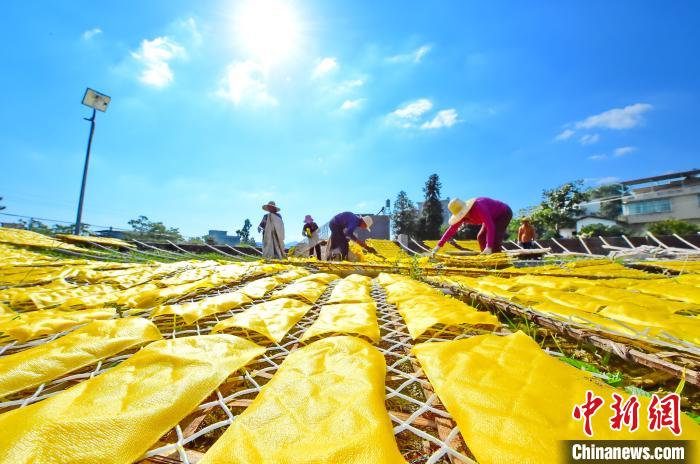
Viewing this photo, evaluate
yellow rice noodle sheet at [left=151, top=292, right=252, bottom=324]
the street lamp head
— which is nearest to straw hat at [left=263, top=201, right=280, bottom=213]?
yellow rice noodle sheet at [left=151, top=292, right=252, bottom=324]

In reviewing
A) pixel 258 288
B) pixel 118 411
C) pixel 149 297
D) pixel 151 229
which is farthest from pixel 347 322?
pixel 151 229

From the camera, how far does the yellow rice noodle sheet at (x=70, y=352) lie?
70 centimetres

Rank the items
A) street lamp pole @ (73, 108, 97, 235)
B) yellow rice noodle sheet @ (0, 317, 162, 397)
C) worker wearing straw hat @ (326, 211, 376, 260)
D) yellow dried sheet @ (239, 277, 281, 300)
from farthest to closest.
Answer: street lamp pole @ (73, 108, 97, 235), worker wearing straw hat @ (326, 211, 376, 260), yellow dried sheet @ (239, 277, 281, 300), yellow rice noodle sheet @ (0, 317, 162, 397)

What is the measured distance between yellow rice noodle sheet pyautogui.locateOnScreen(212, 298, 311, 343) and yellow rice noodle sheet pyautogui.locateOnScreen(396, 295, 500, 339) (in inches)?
21.5

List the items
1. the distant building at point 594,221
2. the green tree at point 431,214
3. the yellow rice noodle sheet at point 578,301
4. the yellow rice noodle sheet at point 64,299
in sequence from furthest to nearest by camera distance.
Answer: the distant building at point 594,221, the green tree at point 431,214, the yellow rice noodle sheet at point 64,299, the yellow rice noodle sheet at point 578,301

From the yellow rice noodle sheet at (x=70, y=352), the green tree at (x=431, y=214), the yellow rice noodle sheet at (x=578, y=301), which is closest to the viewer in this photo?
the yellow rice noodle sheet at (x=70, y=352)

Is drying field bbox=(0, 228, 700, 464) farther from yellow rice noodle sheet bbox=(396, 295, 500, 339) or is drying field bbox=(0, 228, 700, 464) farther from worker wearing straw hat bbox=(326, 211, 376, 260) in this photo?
worker wearing straw hat bbox=(326, 211, 376, 260)

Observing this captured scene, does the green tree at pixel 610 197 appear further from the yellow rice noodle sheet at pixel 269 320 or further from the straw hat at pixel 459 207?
the yellow rice noodle sheet at pixel 269 320

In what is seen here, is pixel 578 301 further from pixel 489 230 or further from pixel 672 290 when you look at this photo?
pixel 489 230

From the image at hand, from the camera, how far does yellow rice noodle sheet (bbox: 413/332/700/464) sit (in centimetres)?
47

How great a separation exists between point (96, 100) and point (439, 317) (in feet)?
48.5

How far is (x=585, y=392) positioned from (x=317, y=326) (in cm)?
87

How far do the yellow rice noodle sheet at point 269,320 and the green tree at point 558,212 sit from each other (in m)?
32.0

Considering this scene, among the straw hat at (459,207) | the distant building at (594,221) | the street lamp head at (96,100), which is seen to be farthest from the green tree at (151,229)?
the distant building at (594,221)
